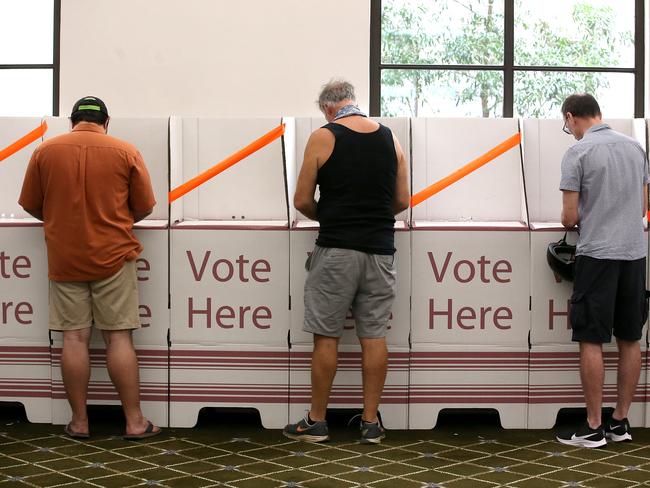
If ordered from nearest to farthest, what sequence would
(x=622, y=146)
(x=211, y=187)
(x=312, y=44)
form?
1. (x=622, y=146)
2. (x=211, y=187)
3. (x=312, y=44)

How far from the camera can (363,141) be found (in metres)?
3.59

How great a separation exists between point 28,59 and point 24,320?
6.53 feet

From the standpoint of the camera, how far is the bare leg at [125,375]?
147 inches

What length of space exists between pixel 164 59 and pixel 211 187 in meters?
1.09

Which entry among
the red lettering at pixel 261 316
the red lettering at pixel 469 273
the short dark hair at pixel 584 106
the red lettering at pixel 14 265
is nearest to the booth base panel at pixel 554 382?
the red lettering at pixel 469 273

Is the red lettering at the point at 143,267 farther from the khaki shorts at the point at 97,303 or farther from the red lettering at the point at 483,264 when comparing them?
the red lettering at the point at 483,264

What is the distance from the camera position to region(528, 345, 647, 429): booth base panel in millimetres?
3943

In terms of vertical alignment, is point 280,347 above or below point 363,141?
below

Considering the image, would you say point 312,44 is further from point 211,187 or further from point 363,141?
point 363,141

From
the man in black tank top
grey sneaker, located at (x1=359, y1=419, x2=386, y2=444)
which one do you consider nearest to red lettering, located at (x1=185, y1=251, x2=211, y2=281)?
the man in black tank top

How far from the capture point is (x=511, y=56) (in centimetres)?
526

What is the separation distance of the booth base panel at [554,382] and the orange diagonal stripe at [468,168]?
32.3 inches

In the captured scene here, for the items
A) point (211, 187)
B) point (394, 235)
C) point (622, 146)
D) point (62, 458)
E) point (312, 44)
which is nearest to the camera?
point (62, 458)

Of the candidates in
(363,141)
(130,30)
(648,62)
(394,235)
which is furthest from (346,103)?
(648,62)
